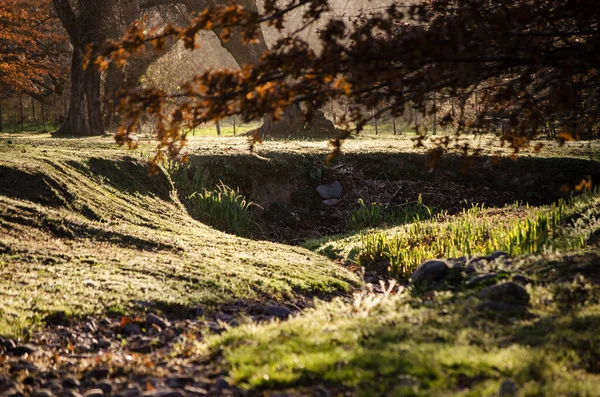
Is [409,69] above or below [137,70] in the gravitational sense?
below

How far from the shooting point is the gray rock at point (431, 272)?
722 cm

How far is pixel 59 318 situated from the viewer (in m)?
6.17

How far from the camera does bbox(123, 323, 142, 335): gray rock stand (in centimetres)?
607

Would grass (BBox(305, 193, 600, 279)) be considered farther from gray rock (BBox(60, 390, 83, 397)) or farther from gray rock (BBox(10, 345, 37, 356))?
gray rock (BBox(60, 390, 83, 397))

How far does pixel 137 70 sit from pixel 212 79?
2685cm

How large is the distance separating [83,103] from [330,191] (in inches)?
567

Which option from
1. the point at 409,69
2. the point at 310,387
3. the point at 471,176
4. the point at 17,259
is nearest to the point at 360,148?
the point at 471,176

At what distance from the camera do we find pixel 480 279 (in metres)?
6.79

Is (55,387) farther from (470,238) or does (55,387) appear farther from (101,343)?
(470,238)

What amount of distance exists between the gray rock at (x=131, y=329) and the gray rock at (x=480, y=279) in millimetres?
3356

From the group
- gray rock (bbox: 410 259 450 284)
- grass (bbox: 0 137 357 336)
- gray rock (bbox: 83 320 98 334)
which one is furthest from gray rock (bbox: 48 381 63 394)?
gray rock (bbox: 410 259 450 284)

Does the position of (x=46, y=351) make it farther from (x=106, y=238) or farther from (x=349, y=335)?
(x=106, y=238)

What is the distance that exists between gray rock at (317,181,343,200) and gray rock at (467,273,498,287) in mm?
9305

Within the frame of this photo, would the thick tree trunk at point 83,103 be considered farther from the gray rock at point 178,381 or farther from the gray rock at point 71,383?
the gray rock at point 178,381
